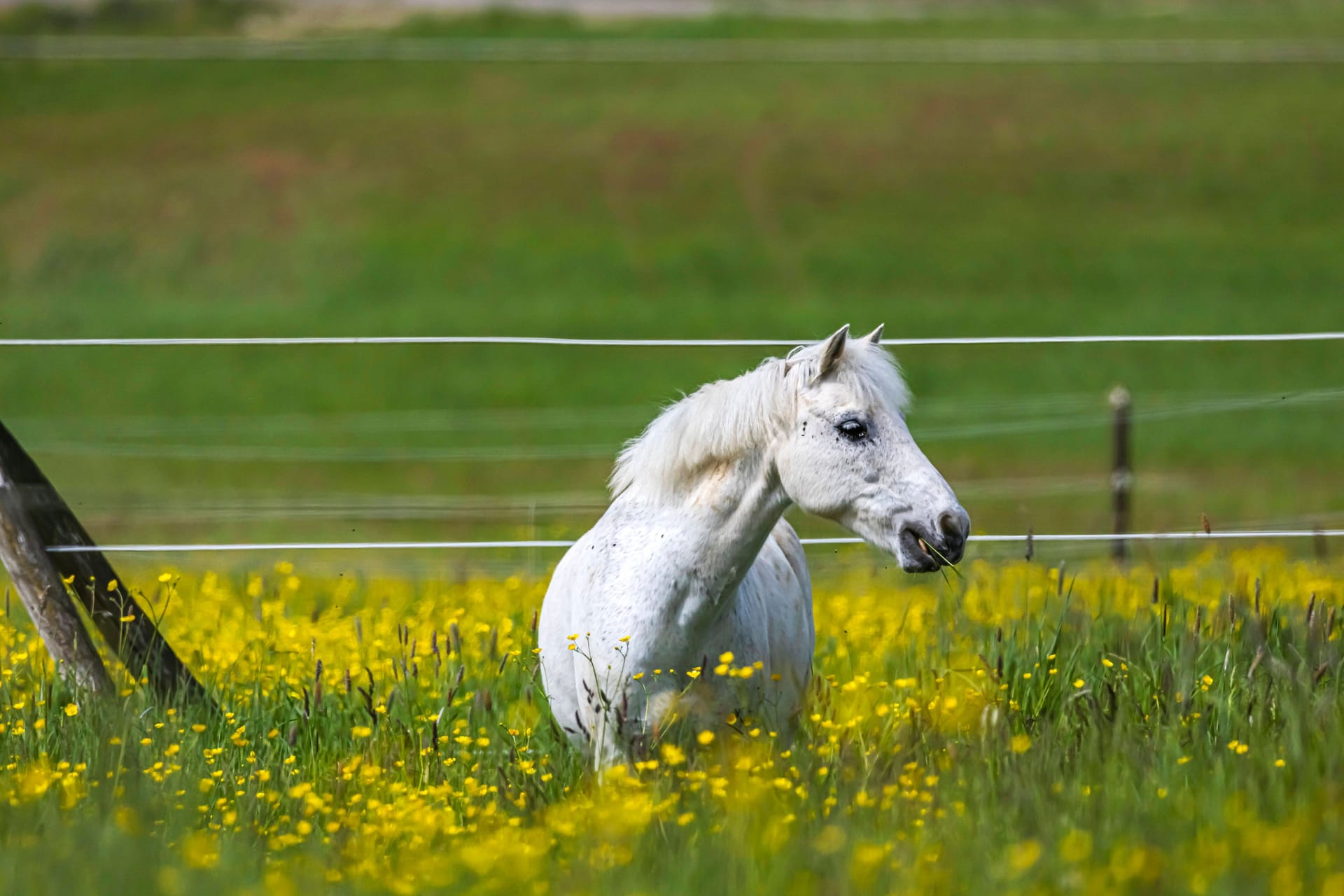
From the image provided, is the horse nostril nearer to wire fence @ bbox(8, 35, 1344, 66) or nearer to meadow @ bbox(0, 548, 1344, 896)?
meadow @ bbox(0, 548, 1344, 896)

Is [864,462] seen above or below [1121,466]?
below

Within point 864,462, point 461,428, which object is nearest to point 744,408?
point 864,462

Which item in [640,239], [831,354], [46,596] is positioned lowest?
[46,596]

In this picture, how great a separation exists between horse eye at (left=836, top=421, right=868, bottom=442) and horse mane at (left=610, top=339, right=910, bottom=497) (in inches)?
2.9

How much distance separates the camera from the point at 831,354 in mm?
4227

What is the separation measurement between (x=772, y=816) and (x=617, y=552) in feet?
3.65

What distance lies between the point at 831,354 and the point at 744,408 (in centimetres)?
31

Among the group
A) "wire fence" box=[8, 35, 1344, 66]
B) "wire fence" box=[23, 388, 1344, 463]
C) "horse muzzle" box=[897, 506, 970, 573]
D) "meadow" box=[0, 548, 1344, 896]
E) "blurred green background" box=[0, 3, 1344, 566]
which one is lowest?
"meadow" box=[0, 548, 1344, 896]

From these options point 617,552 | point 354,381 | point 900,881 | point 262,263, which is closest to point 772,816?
point 900,881

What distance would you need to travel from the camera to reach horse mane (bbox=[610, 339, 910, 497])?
425cm

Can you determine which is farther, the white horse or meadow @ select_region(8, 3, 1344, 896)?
the white horse

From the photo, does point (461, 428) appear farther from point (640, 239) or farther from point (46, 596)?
point (46, 596)

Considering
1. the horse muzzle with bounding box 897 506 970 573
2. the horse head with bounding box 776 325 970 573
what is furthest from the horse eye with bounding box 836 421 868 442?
the horse muzzle with bounding box 897 506 970 573

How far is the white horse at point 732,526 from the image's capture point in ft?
13.6
